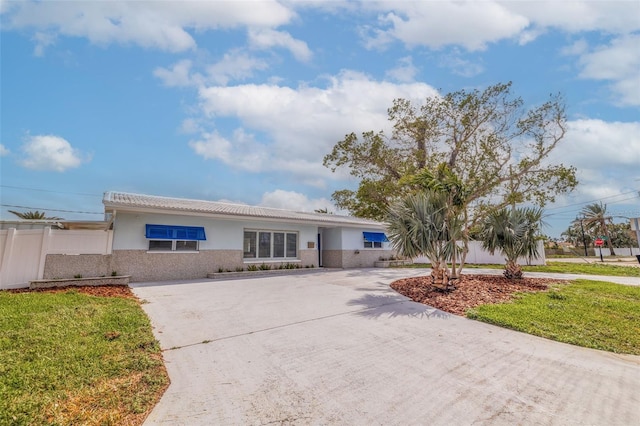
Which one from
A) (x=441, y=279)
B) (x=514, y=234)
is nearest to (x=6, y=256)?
(x=441, y=279)

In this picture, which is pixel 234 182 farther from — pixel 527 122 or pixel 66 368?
pixel 527 122

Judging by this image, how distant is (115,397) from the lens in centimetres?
312

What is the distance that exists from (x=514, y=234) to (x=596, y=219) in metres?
55.0

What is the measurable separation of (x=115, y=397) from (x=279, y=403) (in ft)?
5.87

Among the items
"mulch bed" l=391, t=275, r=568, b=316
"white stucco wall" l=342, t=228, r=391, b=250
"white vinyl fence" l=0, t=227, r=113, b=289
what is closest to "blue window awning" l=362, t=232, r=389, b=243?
"white stucco wall" l=342, t=228, r=391, b=250

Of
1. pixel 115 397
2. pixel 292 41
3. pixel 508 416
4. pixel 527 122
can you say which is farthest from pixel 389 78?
pixel 115 397

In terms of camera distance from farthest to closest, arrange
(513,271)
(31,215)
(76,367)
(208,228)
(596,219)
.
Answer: (596,219) < (31,215) < (208,228) < (513,271) < (76,367)

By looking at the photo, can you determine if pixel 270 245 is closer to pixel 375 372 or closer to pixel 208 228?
pixel 208 228

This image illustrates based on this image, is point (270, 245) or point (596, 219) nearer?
point (270, 245)

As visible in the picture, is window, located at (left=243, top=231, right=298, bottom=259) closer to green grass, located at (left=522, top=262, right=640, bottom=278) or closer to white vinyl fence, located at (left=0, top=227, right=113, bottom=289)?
white vinyl fence, located at (left=0, top=227, right=113, bottom=289)

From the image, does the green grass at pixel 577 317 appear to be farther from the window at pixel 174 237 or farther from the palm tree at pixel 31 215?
the palm tree at pixel 31 215

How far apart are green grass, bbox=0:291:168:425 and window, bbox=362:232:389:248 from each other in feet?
50.6

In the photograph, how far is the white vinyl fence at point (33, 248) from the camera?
29.7ft

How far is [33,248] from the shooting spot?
9.72 meters
